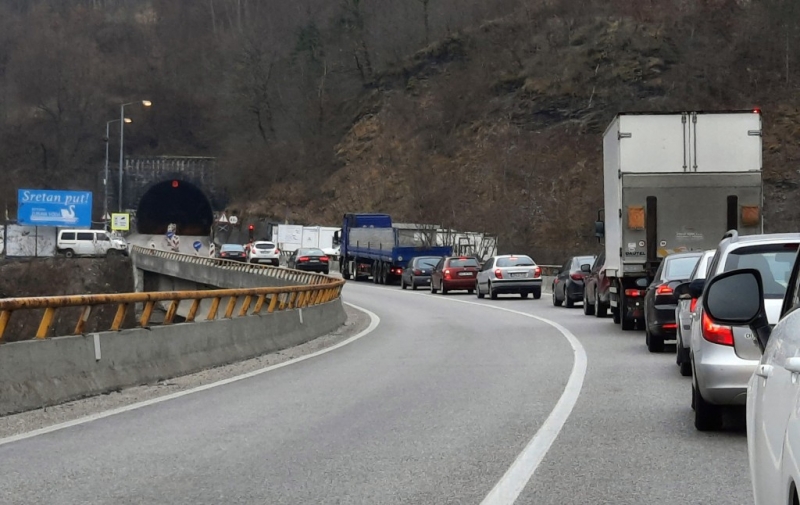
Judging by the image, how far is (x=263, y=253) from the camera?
71.1 m

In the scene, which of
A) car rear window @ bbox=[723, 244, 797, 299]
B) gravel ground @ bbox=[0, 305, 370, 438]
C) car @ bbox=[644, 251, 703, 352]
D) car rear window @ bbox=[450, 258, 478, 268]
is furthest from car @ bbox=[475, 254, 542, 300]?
car rear window @ bbox=[723, 244, 797, 299]

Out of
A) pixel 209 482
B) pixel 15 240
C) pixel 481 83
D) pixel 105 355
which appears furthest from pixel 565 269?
pixel 481 83

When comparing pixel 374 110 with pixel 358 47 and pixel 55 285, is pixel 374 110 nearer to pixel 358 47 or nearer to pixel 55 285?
pixel 358 47

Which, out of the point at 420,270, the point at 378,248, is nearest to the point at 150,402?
the point at 420,270

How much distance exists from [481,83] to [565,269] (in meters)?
52.1

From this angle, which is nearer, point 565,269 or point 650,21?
point 565,269

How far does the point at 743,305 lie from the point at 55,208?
74.8 m

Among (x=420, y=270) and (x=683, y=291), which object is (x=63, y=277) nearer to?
(x=420, y=270)

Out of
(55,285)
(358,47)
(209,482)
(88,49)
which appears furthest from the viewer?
(88,49)

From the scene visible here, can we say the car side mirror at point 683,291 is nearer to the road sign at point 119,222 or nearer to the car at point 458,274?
the car at point 458,274

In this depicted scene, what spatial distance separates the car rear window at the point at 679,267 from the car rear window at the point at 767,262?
7.47m

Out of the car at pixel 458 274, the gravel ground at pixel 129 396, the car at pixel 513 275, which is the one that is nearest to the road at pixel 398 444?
→ the gravel ground at pixel 129 396

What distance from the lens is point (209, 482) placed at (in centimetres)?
768

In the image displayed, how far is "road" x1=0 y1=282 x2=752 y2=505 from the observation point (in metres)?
7.37
